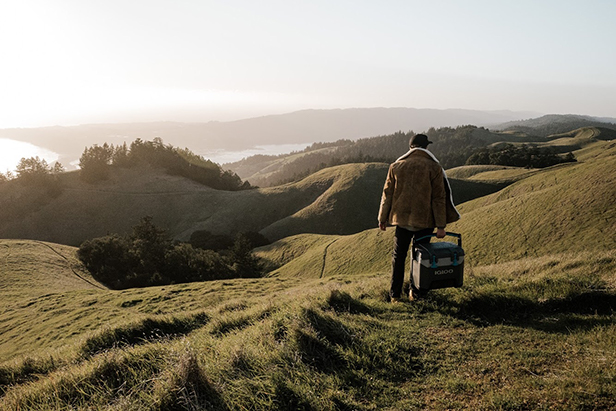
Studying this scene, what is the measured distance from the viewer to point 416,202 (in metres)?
7.25

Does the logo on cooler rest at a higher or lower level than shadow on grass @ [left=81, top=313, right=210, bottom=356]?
higher

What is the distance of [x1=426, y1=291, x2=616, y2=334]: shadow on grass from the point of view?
550 centimetres

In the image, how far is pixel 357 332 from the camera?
555 centimetres

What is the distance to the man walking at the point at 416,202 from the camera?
7230mm

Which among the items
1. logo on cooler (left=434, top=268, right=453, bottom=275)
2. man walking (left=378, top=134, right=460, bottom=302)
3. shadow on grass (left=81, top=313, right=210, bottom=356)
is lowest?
shadow on grass (left=81, top=313, right=210, bottom=356)

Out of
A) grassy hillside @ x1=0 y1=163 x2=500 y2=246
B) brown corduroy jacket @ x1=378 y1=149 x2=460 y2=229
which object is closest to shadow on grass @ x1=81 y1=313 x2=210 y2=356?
brown corduroy jacket @ x1=378 y1=149 x2=460 y2=229

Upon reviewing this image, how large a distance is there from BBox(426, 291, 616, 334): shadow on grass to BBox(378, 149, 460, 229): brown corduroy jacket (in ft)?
5.98

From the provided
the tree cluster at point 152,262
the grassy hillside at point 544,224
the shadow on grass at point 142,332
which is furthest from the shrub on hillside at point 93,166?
the shadow on grass at point 142,332

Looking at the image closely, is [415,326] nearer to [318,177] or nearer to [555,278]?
[555,278]

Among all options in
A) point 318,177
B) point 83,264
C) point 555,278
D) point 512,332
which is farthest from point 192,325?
point 318,177

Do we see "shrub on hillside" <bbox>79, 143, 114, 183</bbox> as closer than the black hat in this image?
No

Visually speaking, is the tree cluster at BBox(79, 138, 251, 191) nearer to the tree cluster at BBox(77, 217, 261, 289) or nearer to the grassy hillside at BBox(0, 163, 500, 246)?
the grassy hillside at BBox(0, 163, 500, 246)

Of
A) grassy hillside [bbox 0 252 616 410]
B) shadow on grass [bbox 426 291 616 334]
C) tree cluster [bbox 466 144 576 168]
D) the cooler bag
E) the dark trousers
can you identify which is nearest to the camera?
grassy hillside [bbox 0 252 616 410]

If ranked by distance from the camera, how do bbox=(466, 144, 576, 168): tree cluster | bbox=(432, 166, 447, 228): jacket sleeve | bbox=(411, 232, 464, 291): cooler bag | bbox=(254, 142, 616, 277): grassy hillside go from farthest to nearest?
bbox=(466, 144, 576, 168): tree cluster
bbox=(254, 142, 616, 277): grassy hillside
bbox=(432, 166, 447, 228): jacket sleeve
bbox=(411, 232, 464, 291): cooler bag
